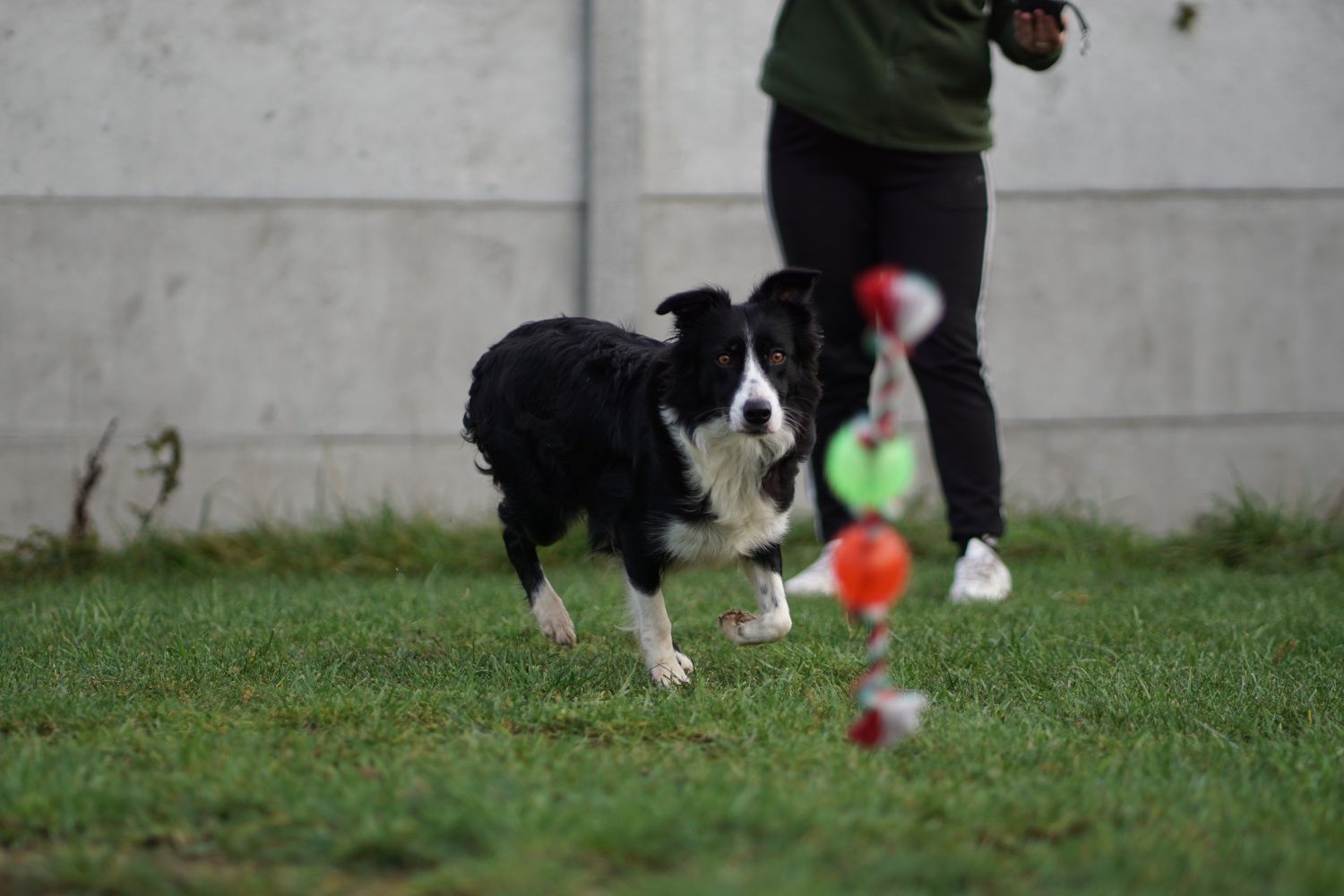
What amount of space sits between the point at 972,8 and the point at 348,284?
10.2ft

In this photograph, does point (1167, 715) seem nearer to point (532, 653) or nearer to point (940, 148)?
point (532, 653)

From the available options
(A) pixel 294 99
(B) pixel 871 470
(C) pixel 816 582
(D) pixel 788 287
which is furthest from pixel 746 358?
(A) pixel 294 99

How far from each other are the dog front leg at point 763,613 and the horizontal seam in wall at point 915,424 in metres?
3.14

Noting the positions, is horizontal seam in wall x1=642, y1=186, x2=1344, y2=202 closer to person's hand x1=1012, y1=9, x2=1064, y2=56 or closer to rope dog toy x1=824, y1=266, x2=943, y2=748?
person's hand x1=1012, y1=9, x2=1064, y2=56

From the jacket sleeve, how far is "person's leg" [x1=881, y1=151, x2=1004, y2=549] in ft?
1.18

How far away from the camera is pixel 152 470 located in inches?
240

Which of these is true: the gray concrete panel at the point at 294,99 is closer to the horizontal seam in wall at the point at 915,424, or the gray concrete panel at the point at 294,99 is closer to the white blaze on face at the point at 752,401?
the horizontal seam in wall at the point at 915,424

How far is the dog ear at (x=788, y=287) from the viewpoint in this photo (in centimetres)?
354

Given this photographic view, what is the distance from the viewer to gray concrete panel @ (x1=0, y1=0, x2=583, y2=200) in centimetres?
Answer: 634

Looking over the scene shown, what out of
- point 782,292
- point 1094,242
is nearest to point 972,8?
point 782,292

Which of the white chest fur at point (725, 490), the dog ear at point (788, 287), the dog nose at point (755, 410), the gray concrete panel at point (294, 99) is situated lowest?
the white chest fur at point (725, 490)

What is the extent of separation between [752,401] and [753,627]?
2.13 ft

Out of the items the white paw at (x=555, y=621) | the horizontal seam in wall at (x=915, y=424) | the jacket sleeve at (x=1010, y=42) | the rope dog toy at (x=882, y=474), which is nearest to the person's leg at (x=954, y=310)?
the jacket sleeve at (x=1010, y=42)

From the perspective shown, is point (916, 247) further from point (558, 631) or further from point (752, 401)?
point (558, 631)
